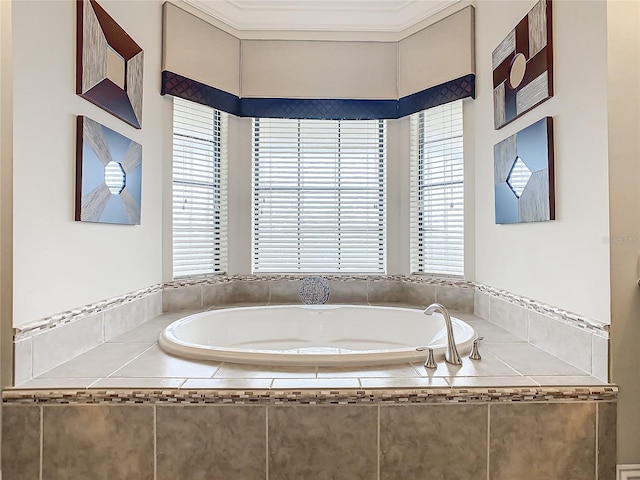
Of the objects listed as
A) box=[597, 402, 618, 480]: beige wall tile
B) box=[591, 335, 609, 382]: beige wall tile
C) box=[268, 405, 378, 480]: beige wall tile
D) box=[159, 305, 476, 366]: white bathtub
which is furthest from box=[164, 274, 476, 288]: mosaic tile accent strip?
box=[268, 405, 378, 480]: beige wall tile

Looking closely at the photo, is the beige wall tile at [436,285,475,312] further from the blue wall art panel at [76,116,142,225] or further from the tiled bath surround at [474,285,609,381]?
the blue wall art panel at [76,116,142,225]

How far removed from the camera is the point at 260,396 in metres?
1.29

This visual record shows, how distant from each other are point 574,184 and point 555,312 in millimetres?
561

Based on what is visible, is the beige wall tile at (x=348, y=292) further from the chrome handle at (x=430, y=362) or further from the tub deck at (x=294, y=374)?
the chrome handle at (x=430, y=362)

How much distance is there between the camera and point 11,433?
4.22 ft

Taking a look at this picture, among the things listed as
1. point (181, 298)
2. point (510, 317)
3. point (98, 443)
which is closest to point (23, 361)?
point (98, 443)

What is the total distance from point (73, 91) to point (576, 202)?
222 cm

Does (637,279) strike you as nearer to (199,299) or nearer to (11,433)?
(11,433)

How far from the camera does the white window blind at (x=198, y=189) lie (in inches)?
103

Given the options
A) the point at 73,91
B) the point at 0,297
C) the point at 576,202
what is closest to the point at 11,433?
the point at 0,297

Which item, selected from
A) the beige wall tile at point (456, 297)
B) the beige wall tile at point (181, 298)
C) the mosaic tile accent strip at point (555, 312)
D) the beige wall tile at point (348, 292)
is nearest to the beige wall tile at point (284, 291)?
the beige wall tile at point (348, 292)

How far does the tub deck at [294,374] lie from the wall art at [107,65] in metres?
1.23

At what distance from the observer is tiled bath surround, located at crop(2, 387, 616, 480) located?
1278 millimetres

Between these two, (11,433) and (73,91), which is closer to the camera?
(11,433)
